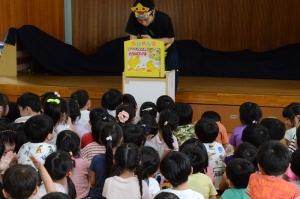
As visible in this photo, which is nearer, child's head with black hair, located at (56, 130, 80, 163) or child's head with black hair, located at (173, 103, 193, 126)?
child's head with black hair, located at (56, 130, 80, 163)

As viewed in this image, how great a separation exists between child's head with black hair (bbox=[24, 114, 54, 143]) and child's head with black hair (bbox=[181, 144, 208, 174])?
0.77m

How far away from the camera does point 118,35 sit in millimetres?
8391

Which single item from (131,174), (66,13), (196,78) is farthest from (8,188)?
(66,13)

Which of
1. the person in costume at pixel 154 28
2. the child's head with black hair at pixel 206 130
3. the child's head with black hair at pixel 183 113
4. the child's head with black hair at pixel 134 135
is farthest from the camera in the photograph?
the person in costume at pixel 154 28

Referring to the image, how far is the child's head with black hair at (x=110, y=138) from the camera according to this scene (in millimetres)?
2855

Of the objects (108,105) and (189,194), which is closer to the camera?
(189,194)

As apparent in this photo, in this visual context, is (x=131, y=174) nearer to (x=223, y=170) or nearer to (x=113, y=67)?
(x=223, y=170)

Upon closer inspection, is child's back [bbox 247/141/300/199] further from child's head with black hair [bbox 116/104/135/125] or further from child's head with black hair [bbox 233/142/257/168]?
child's head with black hair [bbox 116/104/135/125]

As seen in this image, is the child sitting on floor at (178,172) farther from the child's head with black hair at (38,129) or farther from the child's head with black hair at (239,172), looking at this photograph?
the child's head with black hair at (38,129)

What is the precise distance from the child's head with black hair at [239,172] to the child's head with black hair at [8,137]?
4.05 ft

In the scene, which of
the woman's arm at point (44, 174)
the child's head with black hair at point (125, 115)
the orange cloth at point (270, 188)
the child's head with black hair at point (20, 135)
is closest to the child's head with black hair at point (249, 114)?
the child's head with black hair at point (125, 115)

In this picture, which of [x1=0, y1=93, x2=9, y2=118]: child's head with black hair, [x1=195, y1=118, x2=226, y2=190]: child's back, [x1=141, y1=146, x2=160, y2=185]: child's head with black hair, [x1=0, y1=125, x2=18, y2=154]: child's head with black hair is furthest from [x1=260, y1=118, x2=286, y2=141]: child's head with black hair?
[x1=0, y1=93, x2=9, y2=118]: child's head with black hair

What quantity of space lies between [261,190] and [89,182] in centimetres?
105

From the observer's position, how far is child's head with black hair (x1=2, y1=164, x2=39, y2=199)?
206cm
